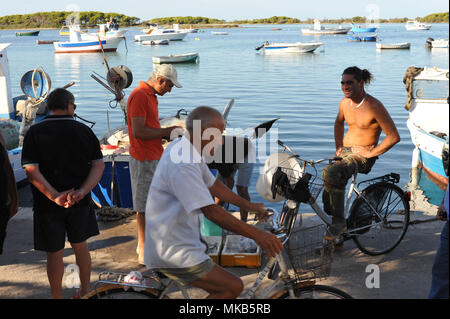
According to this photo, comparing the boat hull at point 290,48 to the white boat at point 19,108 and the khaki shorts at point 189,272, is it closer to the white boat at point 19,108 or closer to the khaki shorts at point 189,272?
the white boat at point 19,108

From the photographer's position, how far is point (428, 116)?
1430cm

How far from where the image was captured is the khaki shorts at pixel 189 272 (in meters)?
2.70

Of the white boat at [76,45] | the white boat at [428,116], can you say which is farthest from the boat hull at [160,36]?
the white boat at [428,116]

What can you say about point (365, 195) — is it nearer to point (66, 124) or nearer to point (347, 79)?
point (347, 79)

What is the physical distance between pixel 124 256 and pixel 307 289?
112 inches

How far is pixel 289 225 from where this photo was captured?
3736 mm

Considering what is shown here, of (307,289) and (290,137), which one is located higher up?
(307,289)

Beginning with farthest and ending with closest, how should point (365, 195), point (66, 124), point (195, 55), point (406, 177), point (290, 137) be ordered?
point (195, 55) < point (290, 137) < point (406, 177) < point (365, 195) < point (66, 124)

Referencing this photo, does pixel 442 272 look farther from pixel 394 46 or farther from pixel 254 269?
pixel 394 46

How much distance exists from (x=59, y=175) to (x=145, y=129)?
3.69ft

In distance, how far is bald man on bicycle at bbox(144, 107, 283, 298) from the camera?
2621mm

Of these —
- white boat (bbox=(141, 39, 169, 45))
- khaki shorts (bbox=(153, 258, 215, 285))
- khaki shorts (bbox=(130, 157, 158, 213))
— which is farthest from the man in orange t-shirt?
white boat (bbox=(141, 39, 169, 45))
